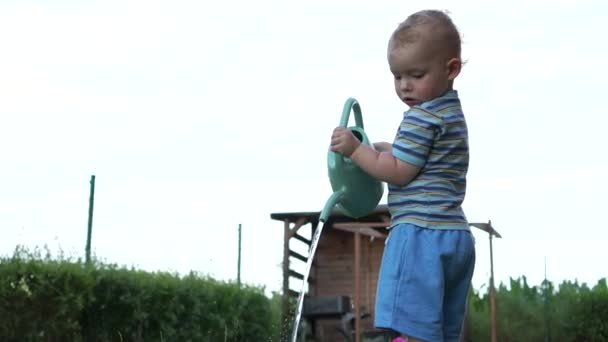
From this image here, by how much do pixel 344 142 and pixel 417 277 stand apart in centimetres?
47

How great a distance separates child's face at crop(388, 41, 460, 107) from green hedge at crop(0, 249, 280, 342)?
4.92 metres

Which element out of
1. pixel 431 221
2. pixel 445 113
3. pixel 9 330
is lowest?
pixel 9 330

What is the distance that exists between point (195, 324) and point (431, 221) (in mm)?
5870

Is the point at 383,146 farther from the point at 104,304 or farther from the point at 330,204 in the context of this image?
the point at 104,304

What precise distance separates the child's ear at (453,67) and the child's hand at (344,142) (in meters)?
0.34

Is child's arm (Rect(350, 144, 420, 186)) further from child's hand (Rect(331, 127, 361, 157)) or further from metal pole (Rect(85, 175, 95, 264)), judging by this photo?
metal pole (Rect(85, 175, 95, 264))

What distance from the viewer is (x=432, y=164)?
9.69 feet

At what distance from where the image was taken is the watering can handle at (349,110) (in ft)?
10.7

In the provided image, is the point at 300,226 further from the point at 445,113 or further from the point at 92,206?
the point at 445,113

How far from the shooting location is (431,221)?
9.54 ft

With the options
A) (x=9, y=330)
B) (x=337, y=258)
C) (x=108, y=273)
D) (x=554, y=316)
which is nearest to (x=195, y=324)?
(x=108, y=273)

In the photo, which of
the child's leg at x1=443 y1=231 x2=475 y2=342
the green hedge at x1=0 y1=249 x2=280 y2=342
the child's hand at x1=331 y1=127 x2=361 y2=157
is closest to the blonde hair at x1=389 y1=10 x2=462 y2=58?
the child's hand at x1=331 y1=127 x2=361 y2=157

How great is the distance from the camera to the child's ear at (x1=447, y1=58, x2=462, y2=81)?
296 centimetres

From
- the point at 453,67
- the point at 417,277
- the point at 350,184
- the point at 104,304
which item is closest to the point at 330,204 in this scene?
the point at 350,184
